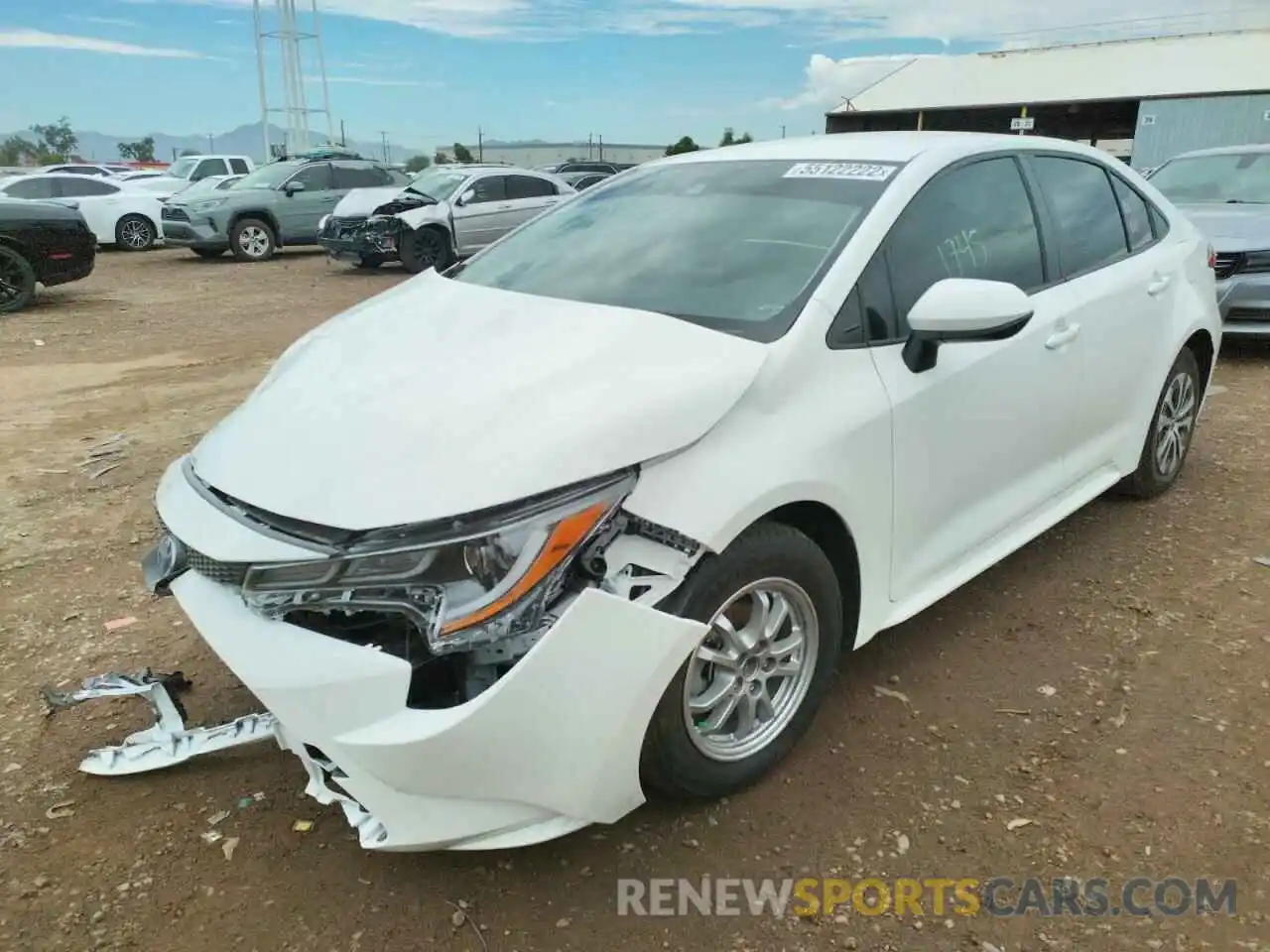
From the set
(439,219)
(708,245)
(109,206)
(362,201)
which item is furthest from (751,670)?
(109,206)

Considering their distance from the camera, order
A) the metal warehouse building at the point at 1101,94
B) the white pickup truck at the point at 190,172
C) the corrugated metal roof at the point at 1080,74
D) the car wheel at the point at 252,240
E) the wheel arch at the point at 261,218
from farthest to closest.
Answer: the corrugated metal roof at the point at 1080,74 → the metal warehouse building at the point at 1101,94 → the white pickup truck at the point at 190,172 → the car wheel at the point at 252,240 → the wheel arch at the point at 261,218

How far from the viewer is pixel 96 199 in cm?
1781

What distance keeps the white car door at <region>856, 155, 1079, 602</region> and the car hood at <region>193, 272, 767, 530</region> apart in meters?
0.61

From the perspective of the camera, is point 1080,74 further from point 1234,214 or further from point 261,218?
point 1234,214

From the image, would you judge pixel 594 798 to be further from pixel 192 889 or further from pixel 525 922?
pixel 192 889

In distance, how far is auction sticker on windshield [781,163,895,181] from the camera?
117 inches

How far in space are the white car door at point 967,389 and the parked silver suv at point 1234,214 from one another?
416 centimetres

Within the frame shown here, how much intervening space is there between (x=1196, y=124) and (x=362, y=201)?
26495 mm

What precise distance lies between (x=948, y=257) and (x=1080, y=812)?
1663 millimetres

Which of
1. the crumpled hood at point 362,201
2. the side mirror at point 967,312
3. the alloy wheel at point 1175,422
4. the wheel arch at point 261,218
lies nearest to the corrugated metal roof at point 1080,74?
the crumpled hood at point 362,201

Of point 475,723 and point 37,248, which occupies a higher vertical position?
point 37,248

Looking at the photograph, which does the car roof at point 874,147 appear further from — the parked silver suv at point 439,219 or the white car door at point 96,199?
the white car door at point 96,199

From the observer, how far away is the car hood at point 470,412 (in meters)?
2.04

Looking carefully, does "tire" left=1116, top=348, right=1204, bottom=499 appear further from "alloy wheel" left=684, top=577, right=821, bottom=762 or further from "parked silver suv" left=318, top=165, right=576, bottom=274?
"parked silver suv" left=318, top=165, right=576, bottom=274
